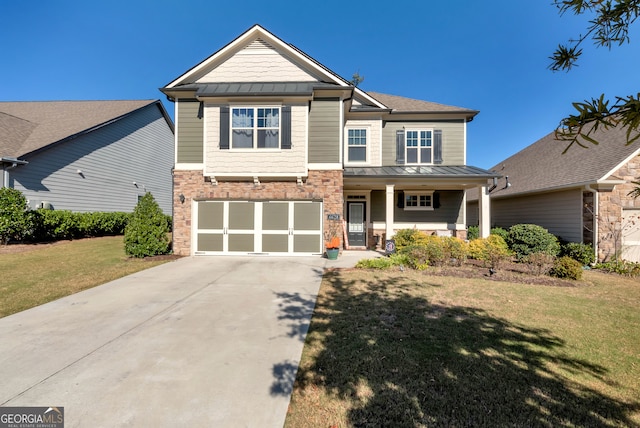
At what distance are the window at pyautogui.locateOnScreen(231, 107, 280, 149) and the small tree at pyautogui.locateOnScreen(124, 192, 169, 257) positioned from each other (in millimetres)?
3852

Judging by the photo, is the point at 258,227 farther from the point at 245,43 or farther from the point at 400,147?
the point at 400,147

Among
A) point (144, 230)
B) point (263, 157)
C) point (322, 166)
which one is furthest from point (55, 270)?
point (322, 166)

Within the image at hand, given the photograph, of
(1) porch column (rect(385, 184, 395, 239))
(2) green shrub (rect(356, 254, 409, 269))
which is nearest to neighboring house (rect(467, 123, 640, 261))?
(2) green shrub (rect(356, 254, 409, 269))

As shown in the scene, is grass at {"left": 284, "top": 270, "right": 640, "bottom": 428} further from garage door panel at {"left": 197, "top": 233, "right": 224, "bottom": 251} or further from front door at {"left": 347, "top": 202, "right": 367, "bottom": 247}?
front door at {"left": 347, "top": 202, "right": 367, "bottom": 247}

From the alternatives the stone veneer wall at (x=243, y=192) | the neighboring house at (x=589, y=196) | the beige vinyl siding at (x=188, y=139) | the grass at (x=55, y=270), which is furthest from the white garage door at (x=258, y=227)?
the neighboring house at (x=589, y=196)

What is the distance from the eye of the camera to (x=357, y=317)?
444cm

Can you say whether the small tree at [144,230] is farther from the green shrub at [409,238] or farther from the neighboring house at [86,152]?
the green shrub at [409,238]

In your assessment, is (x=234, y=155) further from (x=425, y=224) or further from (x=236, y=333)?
(x=425, y=224)

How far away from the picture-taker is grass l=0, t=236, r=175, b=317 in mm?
5391

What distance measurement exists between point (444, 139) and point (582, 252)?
6913mm

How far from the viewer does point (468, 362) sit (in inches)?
123

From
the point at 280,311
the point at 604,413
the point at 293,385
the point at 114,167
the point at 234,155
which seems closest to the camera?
the point at 604,413

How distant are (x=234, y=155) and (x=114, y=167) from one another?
38.2ft

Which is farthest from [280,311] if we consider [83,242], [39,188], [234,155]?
[39,188]
